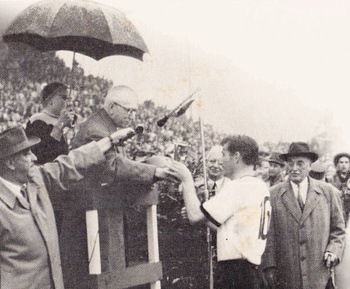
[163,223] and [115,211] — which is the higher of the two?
[115,211]

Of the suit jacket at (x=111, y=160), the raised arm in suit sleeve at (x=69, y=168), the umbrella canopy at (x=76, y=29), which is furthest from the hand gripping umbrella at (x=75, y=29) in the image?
the raised arm in suit sleeve at (x=69, y=168)

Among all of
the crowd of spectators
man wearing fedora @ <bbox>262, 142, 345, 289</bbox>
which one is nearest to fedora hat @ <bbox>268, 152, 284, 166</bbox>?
the crowd of spectators

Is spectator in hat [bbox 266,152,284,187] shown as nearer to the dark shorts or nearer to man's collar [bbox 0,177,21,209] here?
the dark shorts

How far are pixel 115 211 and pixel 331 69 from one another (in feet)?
9.99

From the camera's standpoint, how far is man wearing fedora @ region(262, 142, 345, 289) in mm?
4262

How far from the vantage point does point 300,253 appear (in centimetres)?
429

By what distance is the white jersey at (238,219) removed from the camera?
3262 mm

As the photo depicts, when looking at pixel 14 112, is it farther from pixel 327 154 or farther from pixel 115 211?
pixel 327 154

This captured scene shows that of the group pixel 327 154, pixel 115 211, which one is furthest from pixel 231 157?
pixel 327 154

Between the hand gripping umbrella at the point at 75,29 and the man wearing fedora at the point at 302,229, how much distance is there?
4.83ft

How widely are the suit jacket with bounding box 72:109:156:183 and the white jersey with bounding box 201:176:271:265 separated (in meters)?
0.41

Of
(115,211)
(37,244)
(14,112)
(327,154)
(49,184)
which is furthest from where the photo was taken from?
(327,154)

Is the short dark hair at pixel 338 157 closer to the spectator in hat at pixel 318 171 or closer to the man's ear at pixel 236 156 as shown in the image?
the spectator in hat at pixel 318 171

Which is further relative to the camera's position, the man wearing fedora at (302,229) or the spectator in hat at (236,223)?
the man wearing fedora at (302,229)
